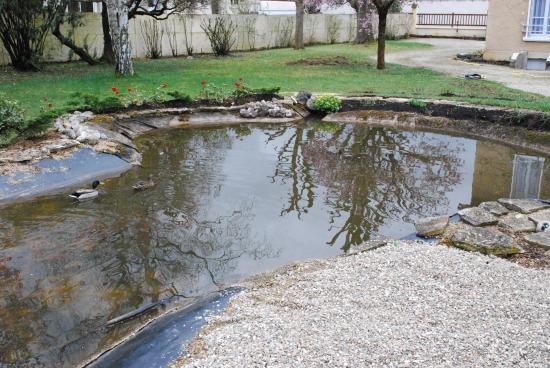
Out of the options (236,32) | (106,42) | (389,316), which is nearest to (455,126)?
(389,316)

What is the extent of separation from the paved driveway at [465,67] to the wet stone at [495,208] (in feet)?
25.1

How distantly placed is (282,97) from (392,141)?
331 cm

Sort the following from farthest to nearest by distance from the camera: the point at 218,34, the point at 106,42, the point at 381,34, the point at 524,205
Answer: the point at 218,34 < the point at 106,42 < the point at 381,34 < the point at 524,205

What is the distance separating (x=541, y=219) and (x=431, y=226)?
1281mm

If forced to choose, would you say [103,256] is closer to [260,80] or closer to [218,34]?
[260,80]

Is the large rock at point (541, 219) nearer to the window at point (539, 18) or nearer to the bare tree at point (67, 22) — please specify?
the window at point (539, 18)

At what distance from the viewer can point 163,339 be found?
4.15 meters

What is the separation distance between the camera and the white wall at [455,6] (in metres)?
33.3

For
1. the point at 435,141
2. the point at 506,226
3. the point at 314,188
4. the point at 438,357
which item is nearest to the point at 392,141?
the point at 435,141

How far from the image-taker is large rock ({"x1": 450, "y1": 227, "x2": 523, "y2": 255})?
5434 millimetres

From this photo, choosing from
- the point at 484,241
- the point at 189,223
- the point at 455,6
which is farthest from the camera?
the point at 455,6

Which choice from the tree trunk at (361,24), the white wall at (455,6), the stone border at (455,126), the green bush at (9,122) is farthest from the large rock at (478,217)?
the white wall at (455,6)

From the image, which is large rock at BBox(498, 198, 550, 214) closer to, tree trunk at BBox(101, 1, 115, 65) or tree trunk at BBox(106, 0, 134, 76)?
tree trunk at BBox(106, 0, 134, 76)

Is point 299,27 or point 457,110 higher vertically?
point 299,27
